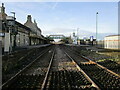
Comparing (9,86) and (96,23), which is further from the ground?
(96,23)

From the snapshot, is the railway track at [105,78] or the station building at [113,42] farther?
the station building at [113,42]

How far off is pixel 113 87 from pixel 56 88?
7.40 ft

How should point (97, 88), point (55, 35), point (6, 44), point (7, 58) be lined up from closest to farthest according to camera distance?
point (97, 88), point (7, 58), point (6, 44), point (55, 35)

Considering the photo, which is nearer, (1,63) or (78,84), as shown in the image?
(78,84)

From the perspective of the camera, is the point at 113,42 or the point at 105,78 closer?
the point at 105,78

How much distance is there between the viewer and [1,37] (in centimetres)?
1884

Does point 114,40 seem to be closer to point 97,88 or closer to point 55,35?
point 97,88

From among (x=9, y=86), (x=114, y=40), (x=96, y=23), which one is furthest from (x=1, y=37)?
(x=96, y=23)

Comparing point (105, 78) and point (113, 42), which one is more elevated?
point (113, 42)

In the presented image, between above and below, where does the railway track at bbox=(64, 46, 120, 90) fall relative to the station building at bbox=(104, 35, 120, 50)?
below

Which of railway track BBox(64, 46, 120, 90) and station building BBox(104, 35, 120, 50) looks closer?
railway track BBox(64, 46, 120, 90)

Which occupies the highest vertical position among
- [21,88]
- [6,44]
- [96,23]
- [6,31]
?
[96,23]

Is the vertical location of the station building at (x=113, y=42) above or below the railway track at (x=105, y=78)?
above

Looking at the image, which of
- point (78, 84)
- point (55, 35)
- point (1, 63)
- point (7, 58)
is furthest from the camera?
point (55, 35)
